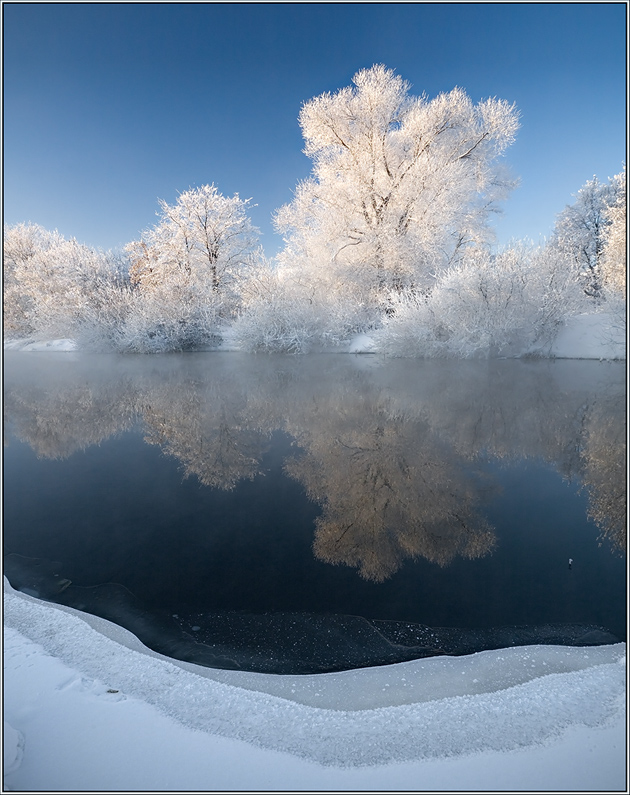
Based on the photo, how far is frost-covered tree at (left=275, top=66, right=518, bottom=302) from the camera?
16.2 meters

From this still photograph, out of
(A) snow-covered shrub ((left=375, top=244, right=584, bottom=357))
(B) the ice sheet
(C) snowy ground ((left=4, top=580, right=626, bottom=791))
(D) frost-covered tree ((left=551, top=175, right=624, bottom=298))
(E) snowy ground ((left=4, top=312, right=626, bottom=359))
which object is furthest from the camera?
(D) frost-covered tree ((left=551, top=175, right=624, bottom=298))

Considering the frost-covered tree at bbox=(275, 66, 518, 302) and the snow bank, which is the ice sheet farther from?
the snow bank

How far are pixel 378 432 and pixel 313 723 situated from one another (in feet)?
14.3

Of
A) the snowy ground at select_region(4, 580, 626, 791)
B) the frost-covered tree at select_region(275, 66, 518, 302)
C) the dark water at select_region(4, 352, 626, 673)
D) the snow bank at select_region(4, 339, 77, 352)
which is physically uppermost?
the frost-covered tree at select_region(275, 66, 518, 302)

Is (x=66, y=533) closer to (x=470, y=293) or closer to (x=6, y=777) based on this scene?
(x=6, y=777)

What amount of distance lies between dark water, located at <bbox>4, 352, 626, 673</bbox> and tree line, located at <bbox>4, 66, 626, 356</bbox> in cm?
671

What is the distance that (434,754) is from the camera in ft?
4.99

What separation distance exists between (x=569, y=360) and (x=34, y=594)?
15028mm

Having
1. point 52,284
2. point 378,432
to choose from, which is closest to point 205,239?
point 52,284

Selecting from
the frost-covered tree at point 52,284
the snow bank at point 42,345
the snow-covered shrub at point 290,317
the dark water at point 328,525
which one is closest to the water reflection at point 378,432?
the dark water at point 328,525

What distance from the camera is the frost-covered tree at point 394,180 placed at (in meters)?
16.2

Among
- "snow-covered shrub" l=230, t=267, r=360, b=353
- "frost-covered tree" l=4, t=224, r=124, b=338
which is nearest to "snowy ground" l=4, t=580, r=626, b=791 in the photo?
"snow-covered shrub" l=230, t=267, r=360, b=353

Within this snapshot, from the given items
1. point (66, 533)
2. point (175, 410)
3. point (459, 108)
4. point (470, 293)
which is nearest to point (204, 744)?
point (66, 533)

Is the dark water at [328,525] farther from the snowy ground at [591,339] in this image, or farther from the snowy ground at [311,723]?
the snowy ground at [591,339]
